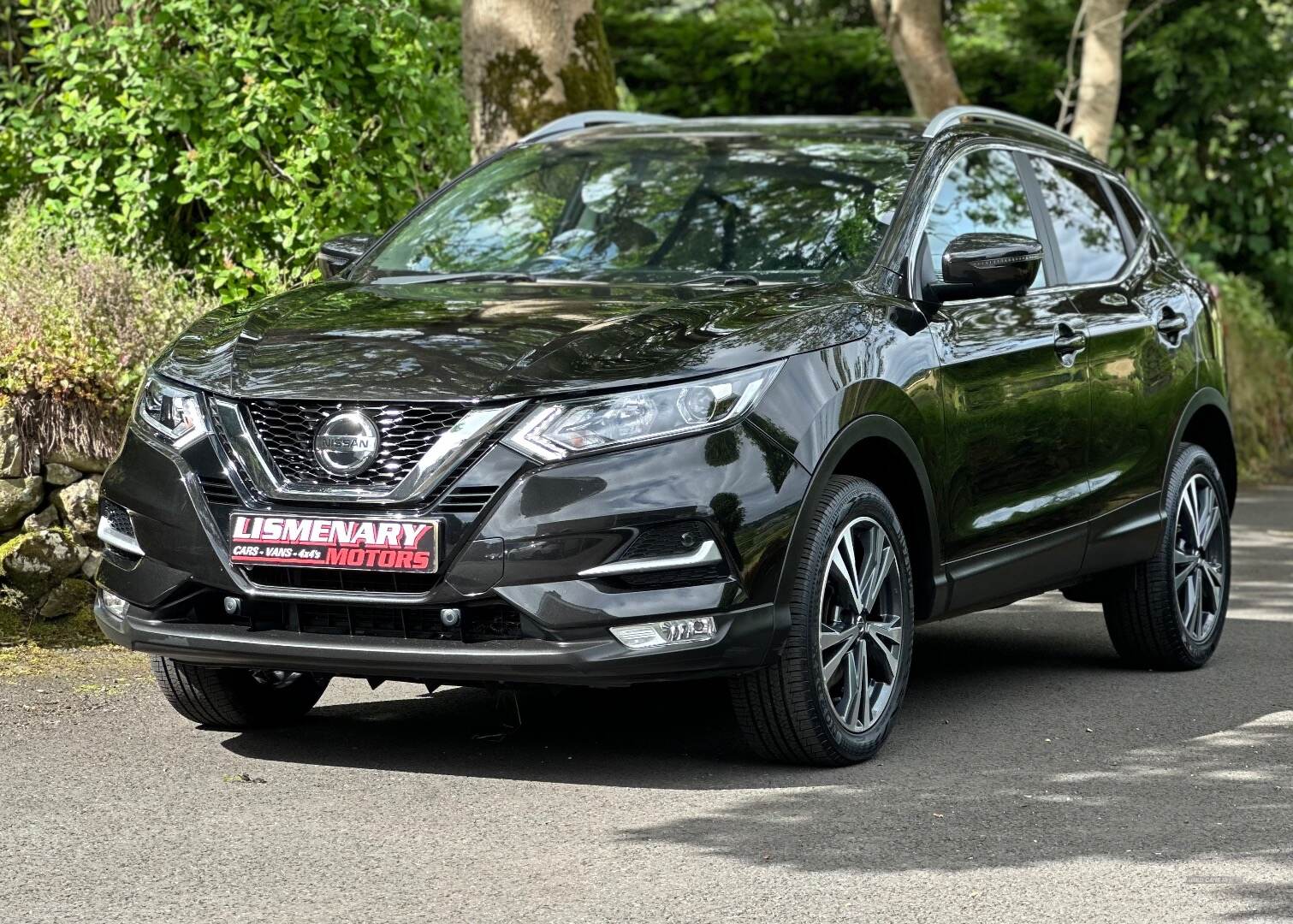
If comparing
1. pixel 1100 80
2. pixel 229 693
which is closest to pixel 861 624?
pixel 229 693

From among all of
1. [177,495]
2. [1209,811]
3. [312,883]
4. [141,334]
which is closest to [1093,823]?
[1209,811]

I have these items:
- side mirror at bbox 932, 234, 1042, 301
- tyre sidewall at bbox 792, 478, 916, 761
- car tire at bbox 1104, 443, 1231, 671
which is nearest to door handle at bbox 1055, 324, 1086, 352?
side mirror at bbox 932, 234, 1042, 301

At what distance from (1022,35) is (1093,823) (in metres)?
15.6

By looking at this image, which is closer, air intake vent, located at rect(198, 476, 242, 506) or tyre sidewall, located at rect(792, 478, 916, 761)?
air intake vent, located at rect(198, 476, 242, 506)

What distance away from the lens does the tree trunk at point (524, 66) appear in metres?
10.6

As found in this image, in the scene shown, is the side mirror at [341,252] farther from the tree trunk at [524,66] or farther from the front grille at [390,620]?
the tree trunk at [524,66]

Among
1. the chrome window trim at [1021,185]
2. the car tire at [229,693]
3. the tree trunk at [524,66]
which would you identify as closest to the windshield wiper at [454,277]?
the chrome window trim at [1021,185]

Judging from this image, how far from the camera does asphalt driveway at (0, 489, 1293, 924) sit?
177 inches

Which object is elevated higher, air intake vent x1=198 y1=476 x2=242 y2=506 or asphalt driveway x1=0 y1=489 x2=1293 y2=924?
air intake vent x1=198 y1=476 x2=242 y2=506

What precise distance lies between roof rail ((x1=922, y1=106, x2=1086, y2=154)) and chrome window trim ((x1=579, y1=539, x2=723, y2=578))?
85.5 inches

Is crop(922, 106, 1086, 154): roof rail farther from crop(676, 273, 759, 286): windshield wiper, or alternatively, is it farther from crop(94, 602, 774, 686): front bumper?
crop(94, 602, 774, 686): front bumper

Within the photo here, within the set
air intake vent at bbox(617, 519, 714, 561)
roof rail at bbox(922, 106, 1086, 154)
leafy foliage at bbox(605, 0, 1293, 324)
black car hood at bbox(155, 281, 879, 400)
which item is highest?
roof rail at bbox(922, 106, 1086, 154)

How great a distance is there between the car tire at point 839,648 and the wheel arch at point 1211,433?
2.01 metres

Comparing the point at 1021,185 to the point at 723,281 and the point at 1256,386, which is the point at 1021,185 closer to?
the point at 723,281
